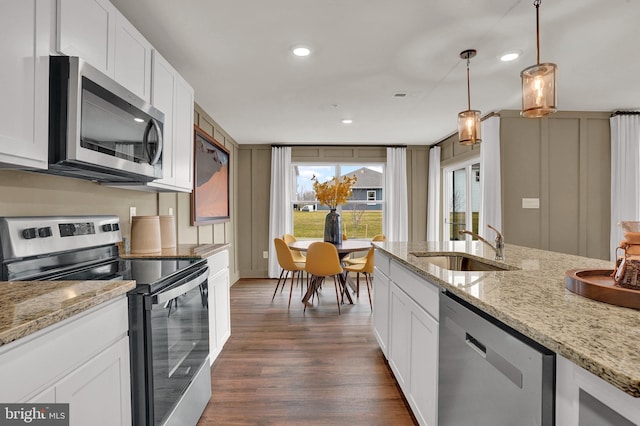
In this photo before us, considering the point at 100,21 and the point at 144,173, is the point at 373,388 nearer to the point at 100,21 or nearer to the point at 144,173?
the point at 144,173

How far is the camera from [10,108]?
3.60 ft

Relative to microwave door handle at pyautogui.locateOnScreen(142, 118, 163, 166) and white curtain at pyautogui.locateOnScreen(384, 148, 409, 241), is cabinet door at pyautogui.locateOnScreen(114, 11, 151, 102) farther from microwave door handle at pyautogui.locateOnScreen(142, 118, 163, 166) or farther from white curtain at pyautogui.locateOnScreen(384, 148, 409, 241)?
white curtain at pyautogui.locateOnScreen(384, 148, 409, 241)

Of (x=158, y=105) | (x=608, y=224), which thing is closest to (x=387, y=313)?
(x=158, y=105)

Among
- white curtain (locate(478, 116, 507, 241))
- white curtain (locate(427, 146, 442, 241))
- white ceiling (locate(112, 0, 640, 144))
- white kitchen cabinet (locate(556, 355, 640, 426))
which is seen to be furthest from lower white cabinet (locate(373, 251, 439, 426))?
white curtain (locate(427, 146, 442, 241))

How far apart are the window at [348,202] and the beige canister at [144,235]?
3.74m

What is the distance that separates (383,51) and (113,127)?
1.83 meters

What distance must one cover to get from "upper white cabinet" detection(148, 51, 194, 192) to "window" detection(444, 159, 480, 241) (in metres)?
3.75

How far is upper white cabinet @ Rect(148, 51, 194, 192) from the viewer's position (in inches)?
82.7

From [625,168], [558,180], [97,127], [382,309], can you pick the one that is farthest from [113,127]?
[625,168]

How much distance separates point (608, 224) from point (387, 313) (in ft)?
11.9

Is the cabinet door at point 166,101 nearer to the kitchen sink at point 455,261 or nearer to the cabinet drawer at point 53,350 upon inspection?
the cabinet drawer at point 53,350

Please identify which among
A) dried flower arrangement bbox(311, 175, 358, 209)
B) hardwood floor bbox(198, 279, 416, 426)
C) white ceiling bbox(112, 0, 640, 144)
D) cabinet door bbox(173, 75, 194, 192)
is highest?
white ceiling bbox(112, 0, 640, 144)

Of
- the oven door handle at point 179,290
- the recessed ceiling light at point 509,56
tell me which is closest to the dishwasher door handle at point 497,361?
the oven door handle at point 179,290

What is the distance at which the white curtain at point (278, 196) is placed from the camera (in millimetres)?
5660
